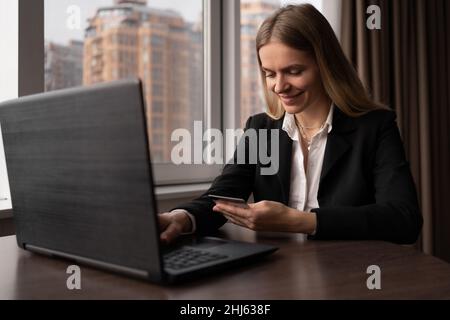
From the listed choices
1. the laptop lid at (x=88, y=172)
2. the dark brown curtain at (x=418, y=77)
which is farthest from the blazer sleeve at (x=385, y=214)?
the dark brown curtain at (x=418, y=77)

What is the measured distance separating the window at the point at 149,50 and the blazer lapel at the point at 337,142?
77 cm

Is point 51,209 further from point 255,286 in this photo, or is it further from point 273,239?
point 273,239

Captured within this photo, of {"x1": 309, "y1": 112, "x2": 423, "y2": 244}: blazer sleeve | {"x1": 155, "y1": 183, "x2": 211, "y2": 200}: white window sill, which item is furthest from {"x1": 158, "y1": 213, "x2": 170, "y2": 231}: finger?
{"x1": 155, "y1": 183, "x2": 211, "y2": 200}: white window sill

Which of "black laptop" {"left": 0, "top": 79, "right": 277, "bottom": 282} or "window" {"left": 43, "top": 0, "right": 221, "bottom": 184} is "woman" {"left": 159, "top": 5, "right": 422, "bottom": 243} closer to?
"black laptop" {"left": 0, "top": 79, "right": 277, "bottom": 282}

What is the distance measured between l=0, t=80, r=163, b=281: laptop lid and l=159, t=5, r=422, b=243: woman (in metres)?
0.45

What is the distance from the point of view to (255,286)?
69cm

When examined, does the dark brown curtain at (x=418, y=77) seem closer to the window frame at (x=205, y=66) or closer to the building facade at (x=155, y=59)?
the window frame at (x=205, y=66)

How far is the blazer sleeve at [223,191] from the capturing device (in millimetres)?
1197

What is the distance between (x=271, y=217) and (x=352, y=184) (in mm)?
462

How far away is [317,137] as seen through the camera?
156 centimetres

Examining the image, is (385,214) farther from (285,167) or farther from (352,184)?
(285,167)

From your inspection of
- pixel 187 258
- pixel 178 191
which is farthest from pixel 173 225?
pixel 178 191

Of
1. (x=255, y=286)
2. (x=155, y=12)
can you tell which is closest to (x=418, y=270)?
(x=255, y=286)

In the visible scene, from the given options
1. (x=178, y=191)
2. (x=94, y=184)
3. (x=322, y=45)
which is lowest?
(x=178, y=191)
